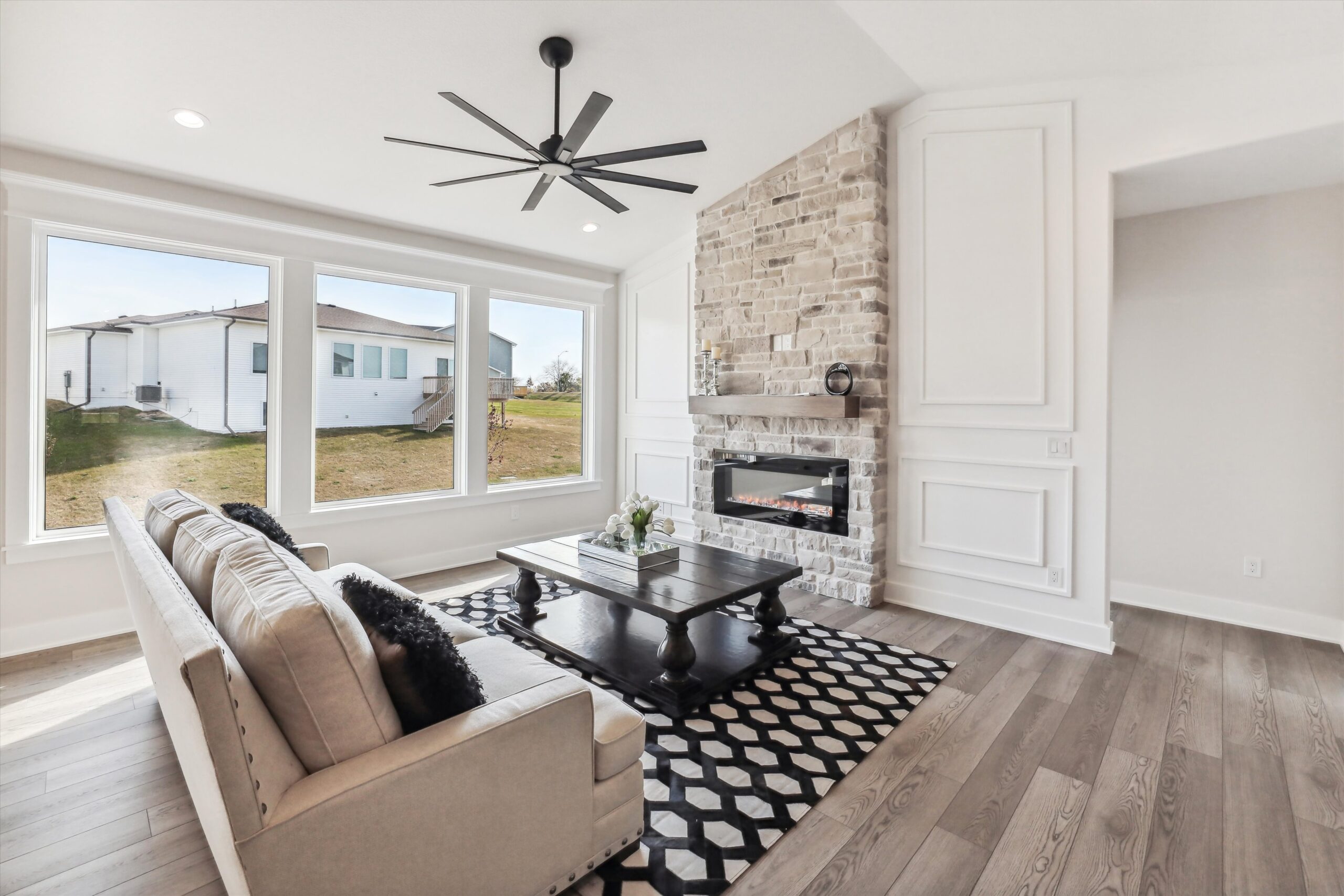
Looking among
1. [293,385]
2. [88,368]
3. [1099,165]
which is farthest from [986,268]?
[88,368]

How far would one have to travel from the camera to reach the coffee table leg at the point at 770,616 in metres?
3.11

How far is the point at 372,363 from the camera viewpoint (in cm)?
457

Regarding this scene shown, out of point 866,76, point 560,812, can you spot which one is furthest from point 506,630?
point 866,76

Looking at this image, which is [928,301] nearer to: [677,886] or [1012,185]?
[1012,185]

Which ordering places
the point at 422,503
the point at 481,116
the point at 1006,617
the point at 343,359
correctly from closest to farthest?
1. the point at 481,116
2. the point at 1006,617
3. the point at 343,359
4. the point at 422,503

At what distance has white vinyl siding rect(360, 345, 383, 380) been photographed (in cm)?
452

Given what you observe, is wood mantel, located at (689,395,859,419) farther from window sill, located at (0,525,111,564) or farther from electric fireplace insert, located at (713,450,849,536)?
window sill, located at (0,525,111,564)

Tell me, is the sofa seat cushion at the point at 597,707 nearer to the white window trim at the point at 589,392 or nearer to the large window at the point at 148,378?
the large window at the point at 148,378

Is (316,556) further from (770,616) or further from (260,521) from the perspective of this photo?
(770,616)

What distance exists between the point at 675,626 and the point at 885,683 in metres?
1.07

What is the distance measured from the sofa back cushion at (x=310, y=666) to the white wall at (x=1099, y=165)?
3447 mm

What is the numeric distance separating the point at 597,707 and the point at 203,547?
1169 mm

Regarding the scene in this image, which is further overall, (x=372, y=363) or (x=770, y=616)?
(x=372, y=363)

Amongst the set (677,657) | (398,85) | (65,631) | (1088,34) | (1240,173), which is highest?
(1088,34)
